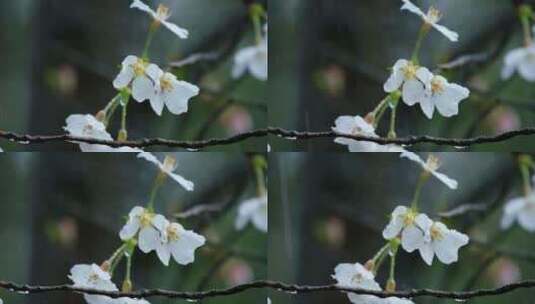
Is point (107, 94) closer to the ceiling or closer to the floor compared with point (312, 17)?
closer to the floor

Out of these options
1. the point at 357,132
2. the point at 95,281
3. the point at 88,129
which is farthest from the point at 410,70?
the point at 95,281

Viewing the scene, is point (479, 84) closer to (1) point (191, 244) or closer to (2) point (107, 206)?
(1) point (191, 244)

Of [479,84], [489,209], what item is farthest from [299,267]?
[479,84]

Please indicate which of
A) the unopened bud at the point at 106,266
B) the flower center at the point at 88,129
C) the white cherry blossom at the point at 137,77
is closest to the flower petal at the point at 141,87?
the white cherry blossom at the point at 137,77

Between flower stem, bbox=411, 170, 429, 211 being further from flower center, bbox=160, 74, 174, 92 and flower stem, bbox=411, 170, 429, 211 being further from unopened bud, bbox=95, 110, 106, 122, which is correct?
unopened bud, bbox=95, 110, 106, 122

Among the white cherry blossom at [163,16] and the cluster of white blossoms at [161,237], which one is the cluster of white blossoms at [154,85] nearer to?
the white cherry blossom at [163,16]

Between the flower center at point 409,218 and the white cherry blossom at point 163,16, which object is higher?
the white cherry blossom at point 163,16
